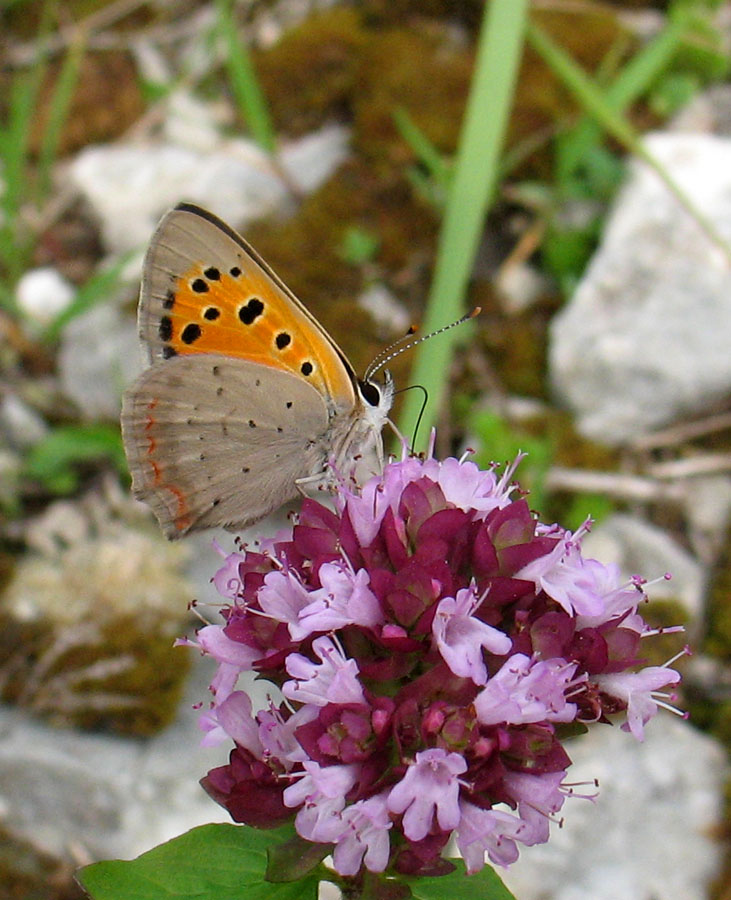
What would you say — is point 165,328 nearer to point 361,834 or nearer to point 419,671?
point 419,671

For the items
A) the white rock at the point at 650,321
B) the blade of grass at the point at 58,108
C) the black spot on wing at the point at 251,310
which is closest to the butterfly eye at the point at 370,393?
the black spot on wing at the point at 251,310

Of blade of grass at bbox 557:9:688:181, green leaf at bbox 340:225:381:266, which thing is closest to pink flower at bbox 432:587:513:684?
green leaf at bbox 340:225:381:266

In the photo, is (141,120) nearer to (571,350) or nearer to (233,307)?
(571,350)

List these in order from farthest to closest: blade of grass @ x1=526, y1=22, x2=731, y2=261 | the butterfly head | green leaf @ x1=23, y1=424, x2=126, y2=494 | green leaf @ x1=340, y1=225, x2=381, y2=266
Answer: green leaf @ x1=340, y1=225, x2=381, y2=266
green leaf @ x1=23, y1=424, x2=126, y2=494
blade of grass @ x1=526, y1=22, x2=731, y2=261
the butterfly head

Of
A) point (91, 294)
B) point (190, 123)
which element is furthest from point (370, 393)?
point (190, 123)

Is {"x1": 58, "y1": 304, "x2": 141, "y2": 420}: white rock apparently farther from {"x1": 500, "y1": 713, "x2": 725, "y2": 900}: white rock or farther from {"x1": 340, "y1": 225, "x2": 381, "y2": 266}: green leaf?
{"x1": 500, "y1": 713, "x2": 725, "y2": 900}: white rock
